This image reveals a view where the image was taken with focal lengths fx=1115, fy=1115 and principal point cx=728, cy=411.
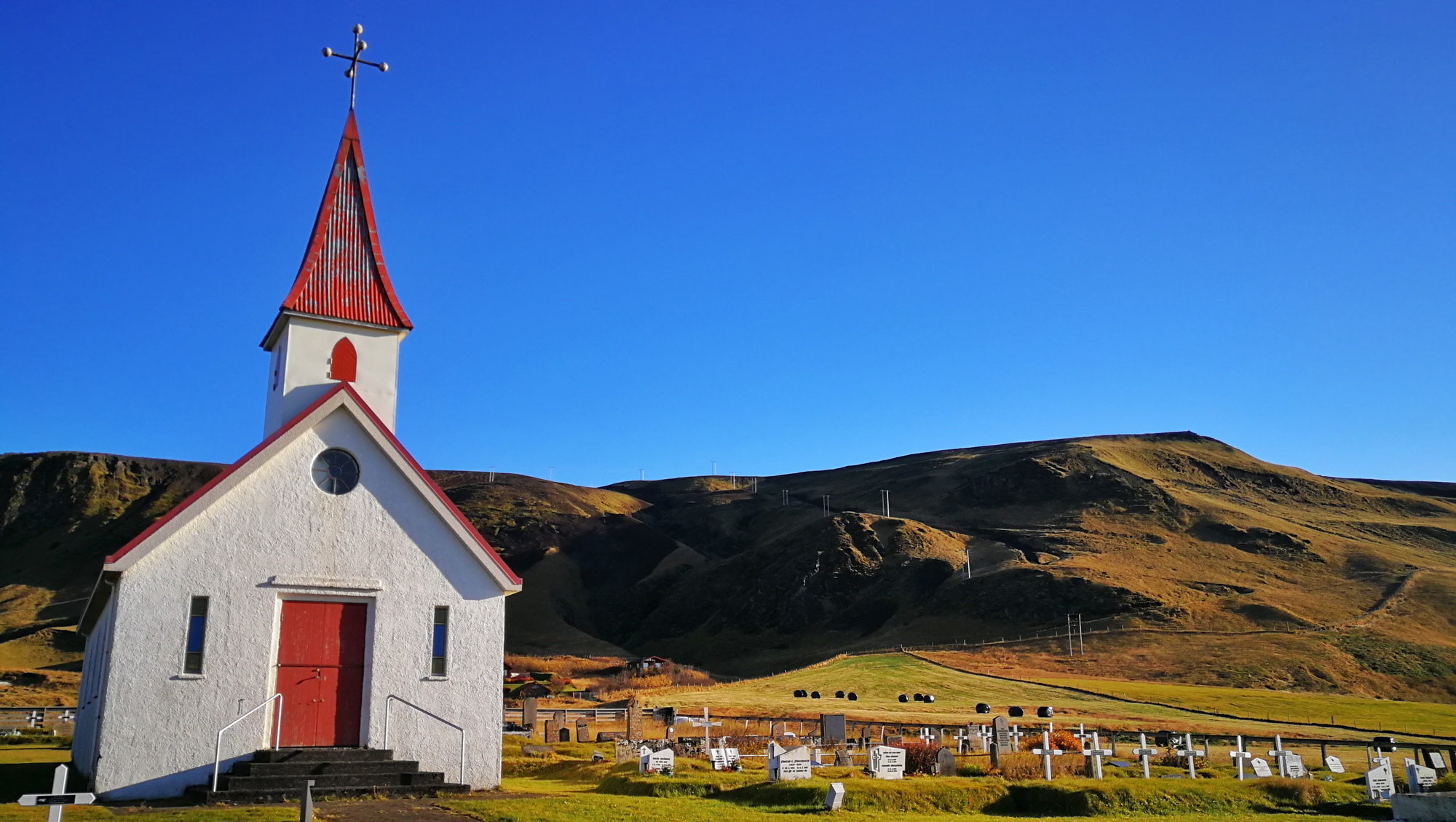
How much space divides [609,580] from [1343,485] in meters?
114

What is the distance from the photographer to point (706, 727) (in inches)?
1230

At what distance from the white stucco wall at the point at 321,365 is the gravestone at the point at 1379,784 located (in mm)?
21862

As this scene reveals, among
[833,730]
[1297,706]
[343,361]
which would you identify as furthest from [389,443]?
[1297,706]

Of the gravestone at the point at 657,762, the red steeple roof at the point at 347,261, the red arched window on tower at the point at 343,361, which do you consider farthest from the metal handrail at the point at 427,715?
the red steeple roof at the point at 347,261

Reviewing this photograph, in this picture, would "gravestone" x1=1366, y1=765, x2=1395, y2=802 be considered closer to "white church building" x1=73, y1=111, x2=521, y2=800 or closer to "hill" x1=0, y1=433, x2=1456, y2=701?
"white church building" x1=73, y1=111, x2=521, y2=800

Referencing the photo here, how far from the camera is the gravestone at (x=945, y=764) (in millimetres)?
27245

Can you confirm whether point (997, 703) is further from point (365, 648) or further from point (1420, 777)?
point (365, 648)

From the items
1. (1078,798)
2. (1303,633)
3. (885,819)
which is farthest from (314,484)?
(1303,633)

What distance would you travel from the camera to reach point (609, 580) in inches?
6093

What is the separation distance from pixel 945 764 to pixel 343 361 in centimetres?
1710

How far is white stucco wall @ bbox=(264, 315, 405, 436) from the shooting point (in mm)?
23672

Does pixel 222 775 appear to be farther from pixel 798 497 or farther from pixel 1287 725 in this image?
pixel 798 497

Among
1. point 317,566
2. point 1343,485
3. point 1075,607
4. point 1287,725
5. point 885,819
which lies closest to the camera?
point 885,819

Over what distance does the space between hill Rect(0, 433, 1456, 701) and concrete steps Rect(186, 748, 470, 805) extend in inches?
2643
